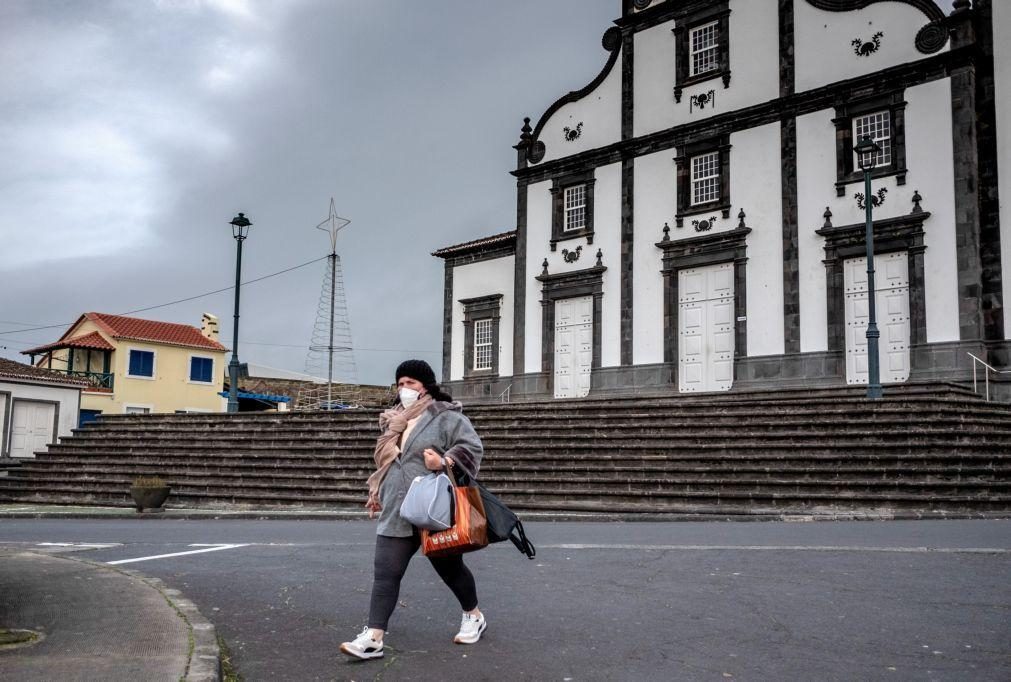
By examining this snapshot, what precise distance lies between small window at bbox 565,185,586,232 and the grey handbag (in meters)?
24.7

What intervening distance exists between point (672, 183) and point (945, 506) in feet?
48.7

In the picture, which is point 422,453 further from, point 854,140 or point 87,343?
point 87,343

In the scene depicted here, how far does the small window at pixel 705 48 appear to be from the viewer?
26.9 metres

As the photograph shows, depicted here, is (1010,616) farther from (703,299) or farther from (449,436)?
(703,299)

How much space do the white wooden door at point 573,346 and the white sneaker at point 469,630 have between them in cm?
2295

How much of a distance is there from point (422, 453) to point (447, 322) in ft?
91.8

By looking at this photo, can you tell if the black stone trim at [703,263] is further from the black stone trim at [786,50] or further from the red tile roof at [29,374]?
the red tile roof at [29,374]

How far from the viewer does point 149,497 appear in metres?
17.7

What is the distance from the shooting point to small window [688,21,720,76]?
26.9 meters

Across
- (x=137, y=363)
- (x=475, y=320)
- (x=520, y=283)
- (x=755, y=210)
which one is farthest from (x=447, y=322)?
(x=137, y=363)

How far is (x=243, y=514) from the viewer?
1627cm

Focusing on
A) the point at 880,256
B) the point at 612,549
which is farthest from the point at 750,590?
the point at 880,256

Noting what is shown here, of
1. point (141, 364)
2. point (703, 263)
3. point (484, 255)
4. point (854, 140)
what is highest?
point (854, 140)

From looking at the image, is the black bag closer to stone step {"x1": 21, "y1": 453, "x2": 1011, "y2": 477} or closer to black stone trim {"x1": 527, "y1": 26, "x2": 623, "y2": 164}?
stone step {"x1": 21, "y1": 453, "x2": 1011, "y2": 477}
